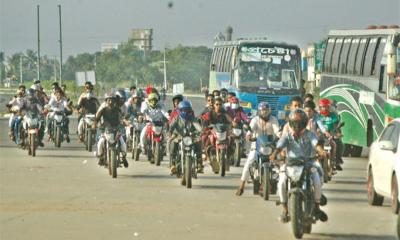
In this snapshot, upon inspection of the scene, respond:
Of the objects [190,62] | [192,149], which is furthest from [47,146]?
[190,62]

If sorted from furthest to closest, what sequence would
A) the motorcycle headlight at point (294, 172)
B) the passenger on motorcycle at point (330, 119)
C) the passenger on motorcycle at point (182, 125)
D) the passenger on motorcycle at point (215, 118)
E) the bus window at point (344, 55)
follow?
the bus window at point (344, 55) → the passenger on motorcycle at point (215, 118) → the passenger on motorcycle at point (330, 119) → the passenger on motorcycle at point (182, 125) → the motorcycle headlight at point (294, 172)

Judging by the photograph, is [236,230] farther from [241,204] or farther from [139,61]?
[139,61]

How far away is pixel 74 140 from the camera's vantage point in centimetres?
3597

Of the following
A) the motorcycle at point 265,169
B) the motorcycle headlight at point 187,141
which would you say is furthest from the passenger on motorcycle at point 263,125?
the motorcycle headlight at point 187,141

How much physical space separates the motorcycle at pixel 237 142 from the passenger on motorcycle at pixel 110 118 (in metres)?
2.38

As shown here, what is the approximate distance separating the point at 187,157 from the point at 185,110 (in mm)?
1426

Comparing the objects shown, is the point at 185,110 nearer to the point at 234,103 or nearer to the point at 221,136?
the point at 221,136

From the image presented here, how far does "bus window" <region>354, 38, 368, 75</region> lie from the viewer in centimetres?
2934

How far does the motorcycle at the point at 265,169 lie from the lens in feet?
59.6

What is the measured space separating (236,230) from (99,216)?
2.36m

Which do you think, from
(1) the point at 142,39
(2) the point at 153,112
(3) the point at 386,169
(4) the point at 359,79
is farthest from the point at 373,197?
(1) the point at 142,39

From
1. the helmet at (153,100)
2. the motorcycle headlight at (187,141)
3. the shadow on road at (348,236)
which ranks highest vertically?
the helmet at (153,100)

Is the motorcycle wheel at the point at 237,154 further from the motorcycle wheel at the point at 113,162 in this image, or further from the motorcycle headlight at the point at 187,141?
the motorcycle headlight at the point at 187,141

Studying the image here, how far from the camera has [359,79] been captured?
29375 mm
